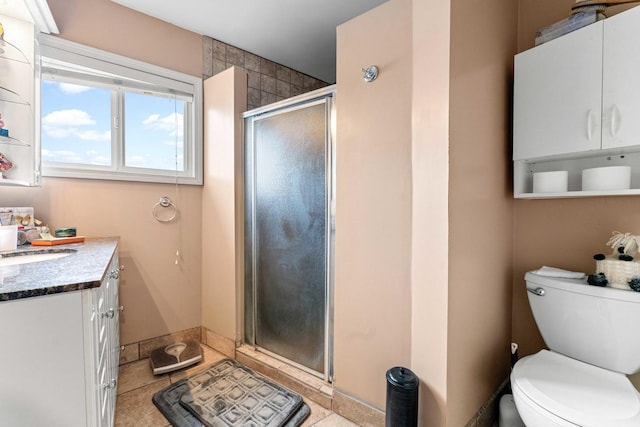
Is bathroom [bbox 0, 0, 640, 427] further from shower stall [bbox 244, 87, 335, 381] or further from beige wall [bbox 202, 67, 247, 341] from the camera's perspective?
beige wall [bbox 202, 67, 247, 341]

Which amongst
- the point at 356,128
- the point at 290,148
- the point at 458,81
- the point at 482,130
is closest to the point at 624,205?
the point at 482,130

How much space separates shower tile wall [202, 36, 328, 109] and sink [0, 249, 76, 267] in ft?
5.75

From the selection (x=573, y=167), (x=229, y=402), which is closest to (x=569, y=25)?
(x=573, y=167)

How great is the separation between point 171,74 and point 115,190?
3.31 ft

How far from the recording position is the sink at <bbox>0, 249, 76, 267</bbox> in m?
1.42

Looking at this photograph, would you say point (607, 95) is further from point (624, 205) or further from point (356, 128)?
point (356, 128)

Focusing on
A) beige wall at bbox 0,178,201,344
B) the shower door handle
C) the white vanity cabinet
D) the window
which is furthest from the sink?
the shower door handle

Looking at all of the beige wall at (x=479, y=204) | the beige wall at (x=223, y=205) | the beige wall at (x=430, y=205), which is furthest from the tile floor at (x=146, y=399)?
the beige wall at (x=479, y=204)

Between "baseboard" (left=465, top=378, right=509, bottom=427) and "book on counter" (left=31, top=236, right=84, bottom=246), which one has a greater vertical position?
"book on counter" (left=31, top=236, right=84, bottom=246)

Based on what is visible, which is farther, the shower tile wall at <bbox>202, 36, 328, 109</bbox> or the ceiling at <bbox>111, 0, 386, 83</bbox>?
the shower tile wall at <bbox>202, 36, 328, 109</bbox>

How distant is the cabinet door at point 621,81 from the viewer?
1245mm

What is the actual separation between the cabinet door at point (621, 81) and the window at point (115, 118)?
2.60m

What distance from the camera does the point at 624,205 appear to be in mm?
1490

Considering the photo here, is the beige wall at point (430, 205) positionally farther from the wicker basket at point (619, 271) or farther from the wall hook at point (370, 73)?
the wicker basket at point (619, 271)
